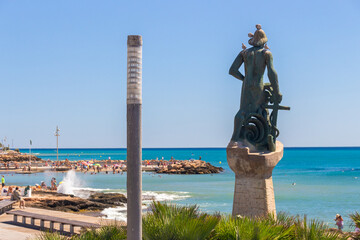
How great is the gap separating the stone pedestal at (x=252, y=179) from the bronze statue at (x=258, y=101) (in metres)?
0.39

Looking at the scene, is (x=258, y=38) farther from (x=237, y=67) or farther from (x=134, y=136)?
(x=134, y=136)

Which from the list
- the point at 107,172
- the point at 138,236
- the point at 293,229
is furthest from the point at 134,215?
the point at 107,172

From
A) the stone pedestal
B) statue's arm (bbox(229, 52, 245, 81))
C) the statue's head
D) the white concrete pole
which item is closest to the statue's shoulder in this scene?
the statue's head

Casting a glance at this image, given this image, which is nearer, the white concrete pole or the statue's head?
the white concrete pole

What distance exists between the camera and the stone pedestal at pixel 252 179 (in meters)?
11.9

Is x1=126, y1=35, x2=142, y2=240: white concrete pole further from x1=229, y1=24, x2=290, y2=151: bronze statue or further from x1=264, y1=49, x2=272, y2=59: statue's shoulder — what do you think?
x1=264, y1=49, x2=272, y2=59: statue's shoulder

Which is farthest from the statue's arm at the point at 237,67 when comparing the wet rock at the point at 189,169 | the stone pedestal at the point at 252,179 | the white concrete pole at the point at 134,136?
the wet rock at the point at 189,169

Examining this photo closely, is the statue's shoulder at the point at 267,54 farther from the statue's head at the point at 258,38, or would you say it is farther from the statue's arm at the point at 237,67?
the statue's arm at the point at 237,67

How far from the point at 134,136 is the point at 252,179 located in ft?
19.2

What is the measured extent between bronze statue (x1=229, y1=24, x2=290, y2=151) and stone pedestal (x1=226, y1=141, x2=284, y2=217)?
0.39 m

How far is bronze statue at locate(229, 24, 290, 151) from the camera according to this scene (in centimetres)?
1246

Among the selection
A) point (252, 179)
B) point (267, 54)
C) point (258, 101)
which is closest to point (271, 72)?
point (267, 54)

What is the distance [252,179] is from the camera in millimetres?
12070

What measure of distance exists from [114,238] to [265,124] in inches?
215
